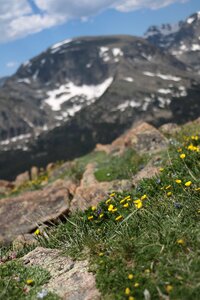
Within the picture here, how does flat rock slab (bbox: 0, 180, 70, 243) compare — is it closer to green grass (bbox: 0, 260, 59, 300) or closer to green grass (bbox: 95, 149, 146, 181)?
green grass (bbox: 95, 149, 146, 181)

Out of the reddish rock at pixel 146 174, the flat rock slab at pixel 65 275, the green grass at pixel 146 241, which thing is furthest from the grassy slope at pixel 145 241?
the reddish rock at pixel 146 174

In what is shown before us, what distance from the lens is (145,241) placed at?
7238 millimetres

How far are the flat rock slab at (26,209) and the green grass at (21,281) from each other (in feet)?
27.9

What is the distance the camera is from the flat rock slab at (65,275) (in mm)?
6891

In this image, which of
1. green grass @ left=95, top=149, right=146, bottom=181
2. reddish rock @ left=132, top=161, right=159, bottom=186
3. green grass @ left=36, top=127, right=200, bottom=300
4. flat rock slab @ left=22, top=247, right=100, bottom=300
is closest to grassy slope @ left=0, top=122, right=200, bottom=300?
green grass @ left=36, top=127, right=200, bottom=300

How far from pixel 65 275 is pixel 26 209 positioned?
11595 mm

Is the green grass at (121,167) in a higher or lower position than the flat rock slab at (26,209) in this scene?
lower

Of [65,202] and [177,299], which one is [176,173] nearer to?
[177,299]

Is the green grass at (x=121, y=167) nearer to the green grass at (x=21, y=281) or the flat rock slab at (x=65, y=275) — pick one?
the flat rock slab at (x=65, y=275)

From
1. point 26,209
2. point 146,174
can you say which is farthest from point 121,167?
point 146,174

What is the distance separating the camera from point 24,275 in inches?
306

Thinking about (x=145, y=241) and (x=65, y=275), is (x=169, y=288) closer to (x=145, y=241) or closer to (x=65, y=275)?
(x=145, y=241)

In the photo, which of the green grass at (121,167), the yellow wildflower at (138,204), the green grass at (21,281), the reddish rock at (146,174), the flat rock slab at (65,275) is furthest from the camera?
the green grass at (121,167)

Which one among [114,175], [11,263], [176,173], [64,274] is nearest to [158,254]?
[64,274]
